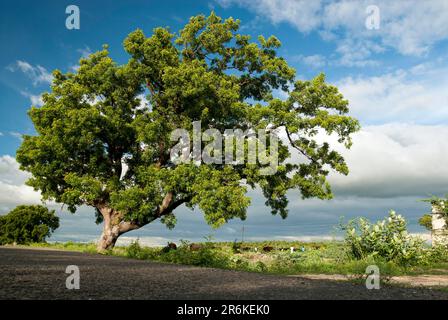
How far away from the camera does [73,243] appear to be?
29.2 meters

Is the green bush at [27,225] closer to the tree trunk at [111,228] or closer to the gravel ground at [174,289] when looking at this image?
the tree trunk at [111,228]

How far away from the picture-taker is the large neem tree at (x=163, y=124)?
2044cm

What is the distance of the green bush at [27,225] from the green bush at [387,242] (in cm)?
2922

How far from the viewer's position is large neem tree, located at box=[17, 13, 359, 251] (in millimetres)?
20438

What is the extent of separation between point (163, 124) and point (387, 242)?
40.0 ft

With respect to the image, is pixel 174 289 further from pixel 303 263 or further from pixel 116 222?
pixel 116 222

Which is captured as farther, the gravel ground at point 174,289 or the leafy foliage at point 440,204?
the leafy foliage at point 440,204

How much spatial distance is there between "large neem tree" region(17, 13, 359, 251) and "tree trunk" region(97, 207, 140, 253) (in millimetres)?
59

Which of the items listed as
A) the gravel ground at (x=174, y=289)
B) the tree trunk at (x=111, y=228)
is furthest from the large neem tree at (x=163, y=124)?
the gravel ground at (x=174, y=289)

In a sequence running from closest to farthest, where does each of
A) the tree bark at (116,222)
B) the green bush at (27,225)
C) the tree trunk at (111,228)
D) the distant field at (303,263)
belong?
the distant field at (303,263), the tree bark at (116,222), the tree trunk at (111,228), the green bush at (27,225)

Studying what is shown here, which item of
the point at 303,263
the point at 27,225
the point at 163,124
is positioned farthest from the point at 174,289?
the point at 27,225

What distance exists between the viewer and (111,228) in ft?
76.6

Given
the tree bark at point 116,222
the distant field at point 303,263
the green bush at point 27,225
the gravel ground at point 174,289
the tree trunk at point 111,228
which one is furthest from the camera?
the green bush at point 27,225
